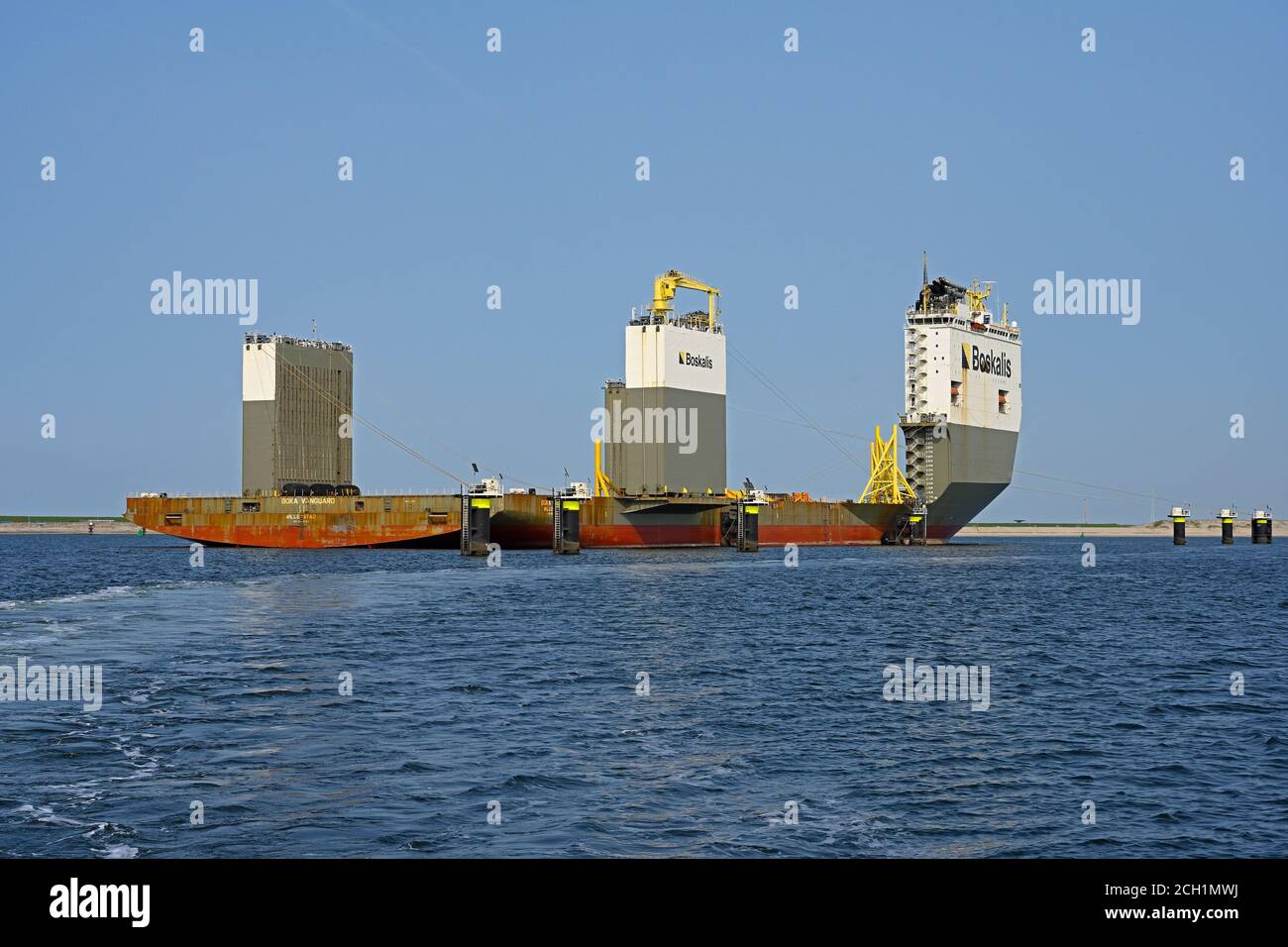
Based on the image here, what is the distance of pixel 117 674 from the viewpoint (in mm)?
26750

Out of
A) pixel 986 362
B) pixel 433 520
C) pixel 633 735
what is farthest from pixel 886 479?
pixel 633 735

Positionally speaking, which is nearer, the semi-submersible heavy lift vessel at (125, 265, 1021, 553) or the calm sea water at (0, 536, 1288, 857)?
the calm sea water at (0, 536, 1288, 857)

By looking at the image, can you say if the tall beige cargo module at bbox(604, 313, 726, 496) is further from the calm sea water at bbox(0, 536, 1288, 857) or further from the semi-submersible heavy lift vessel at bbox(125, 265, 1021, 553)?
the calm sea water at bbox(0, 536, 1288, 857)

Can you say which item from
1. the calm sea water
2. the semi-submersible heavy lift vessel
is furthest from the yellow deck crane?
the calm sea water

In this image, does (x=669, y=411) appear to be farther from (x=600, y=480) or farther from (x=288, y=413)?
(x=288, y=413)

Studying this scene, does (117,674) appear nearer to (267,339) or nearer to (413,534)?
(413,534)

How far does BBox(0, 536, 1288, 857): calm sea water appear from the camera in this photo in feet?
46.3

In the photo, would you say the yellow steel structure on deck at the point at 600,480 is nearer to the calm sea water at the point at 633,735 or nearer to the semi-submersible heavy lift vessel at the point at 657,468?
the semi-submersible heavy lift vessel at the point at 657,468

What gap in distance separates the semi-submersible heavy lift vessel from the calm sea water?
170ft

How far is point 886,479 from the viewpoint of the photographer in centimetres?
11638

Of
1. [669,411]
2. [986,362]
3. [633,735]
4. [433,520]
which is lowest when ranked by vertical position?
[633,735]

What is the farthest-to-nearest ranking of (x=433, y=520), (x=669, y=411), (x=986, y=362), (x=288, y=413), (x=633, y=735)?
(x=986, y=362)
(x=288, y=413)
(x=433, y=520)
(x=669, y=411)
(x=633, y=735)

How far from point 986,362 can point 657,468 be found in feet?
115
